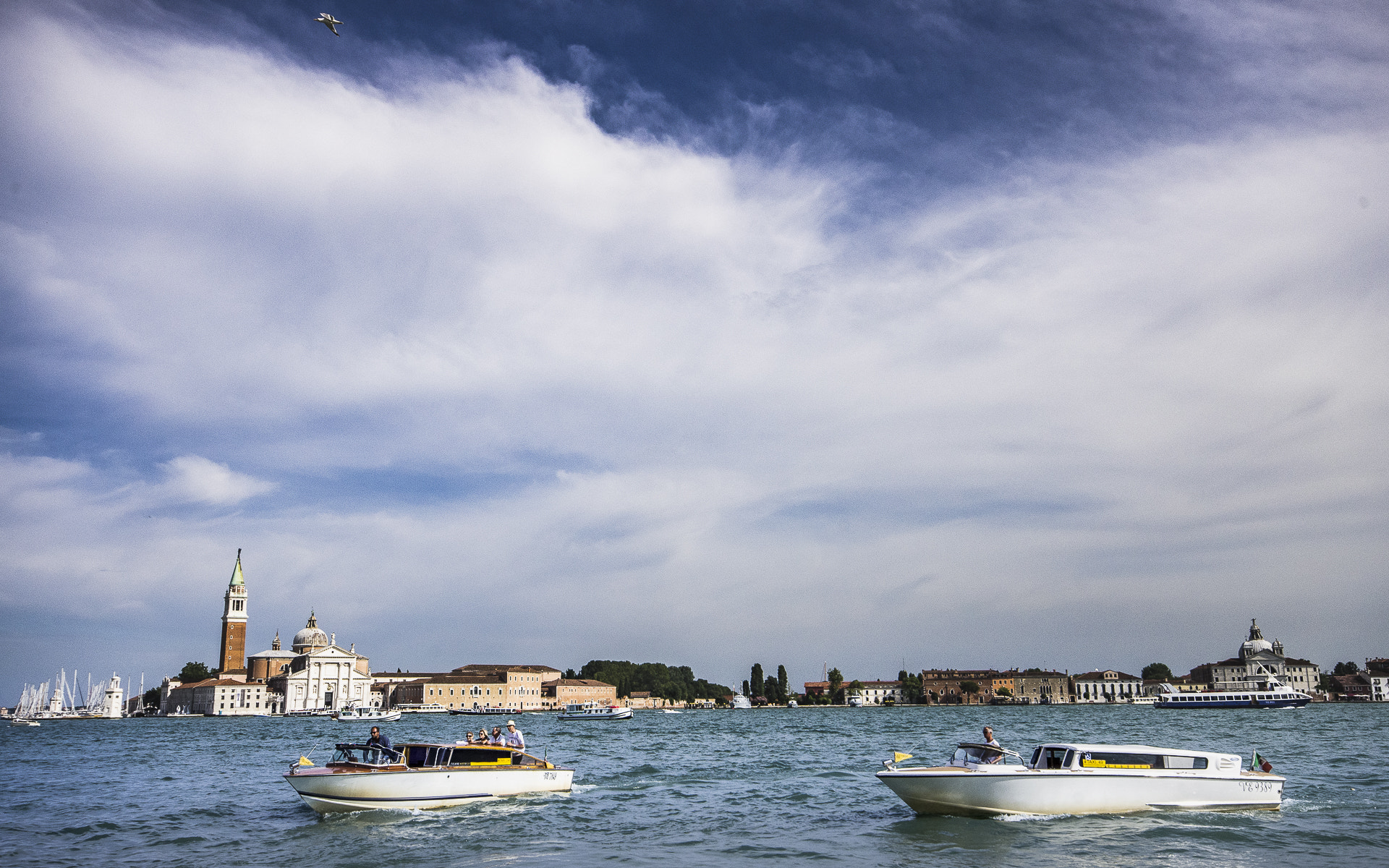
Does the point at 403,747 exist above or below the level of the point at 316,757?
above

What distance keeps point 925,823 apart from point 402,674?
626 feet

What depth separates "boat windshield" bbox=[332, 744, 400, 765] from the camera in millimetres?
22641

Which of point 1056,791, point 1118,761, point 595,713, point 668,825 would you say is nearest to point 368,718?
point 595,713

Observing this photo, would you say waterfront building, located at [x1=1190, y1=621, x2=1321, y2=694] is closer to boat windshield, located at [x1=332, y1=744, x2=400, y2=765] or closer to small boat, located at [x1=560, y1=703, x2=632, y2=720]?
small boat, located at [x1=560, y1=703, x2=632, y2=720]

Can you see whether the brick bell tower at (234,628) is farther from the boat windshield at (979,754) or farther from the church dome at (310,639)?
the boat windshield at (979,754)

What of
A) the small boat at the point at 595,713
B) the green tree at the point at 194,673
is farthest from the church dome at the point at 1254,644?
the green tree at the point at 194,673

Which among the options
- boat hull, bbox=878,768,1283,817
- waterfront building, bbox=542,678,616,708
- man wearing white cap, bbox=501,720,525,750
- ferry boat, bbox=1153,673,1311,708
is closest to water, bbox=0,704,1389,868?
boat hull, bbox=878,768,1283,817

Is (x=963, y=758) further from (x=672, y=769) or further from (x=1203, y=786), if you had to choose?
(x=672, y=769)

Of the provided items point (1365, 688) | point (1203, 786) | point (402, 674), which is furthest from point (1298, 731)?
point (402, 674)

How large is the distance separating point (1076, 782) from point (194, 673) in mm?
207145

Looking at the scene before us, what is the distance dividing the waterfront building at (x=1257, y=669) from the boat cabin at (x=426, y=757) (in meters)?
176

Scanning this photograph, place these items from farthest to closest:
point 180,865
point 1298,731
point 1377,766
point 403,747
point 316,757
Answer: point 1298,731
point 316,757
point 1377,766
point 403,747
point 180,865

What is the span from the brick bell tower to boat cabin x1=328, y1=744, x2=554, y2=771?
170962 millimetres

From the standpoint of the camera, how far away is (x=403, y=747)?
23.3 metres
